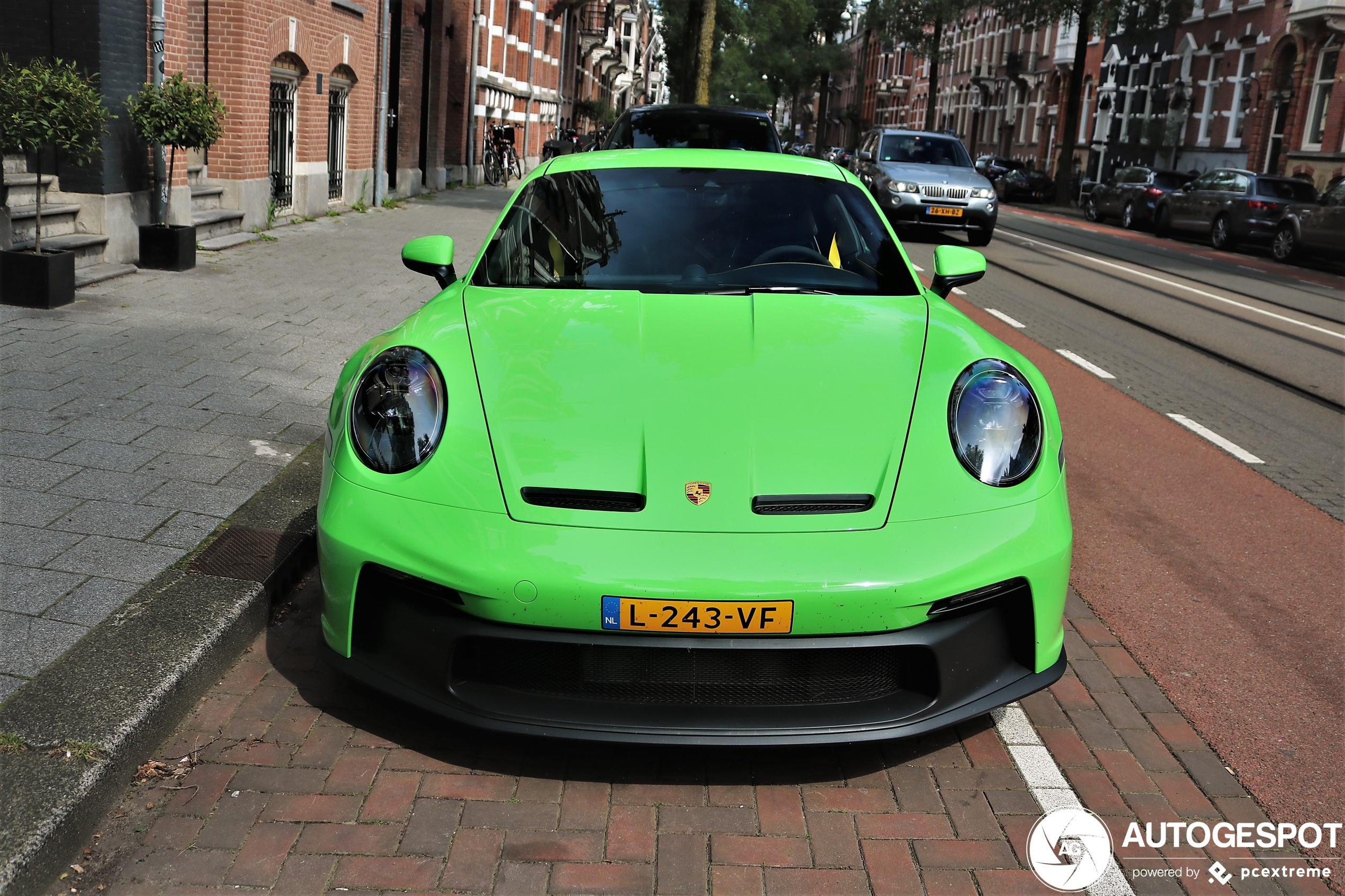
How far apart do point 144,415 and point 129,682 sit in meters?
2.90

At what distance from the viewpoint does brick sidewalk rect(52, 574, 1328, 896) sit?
2.51 meters

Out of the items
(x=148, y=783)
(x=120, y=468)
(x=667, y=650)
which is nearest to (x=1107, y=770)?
(x=667, y=650)

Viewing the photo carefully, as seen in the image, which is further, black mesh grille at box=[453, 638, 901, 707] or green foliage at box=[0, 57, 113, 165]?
green foliage at box=[0, 57, 113, 165]

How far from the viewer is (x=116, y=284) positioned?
933 centimetres

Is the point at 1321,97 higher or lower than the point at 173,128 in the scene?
higher

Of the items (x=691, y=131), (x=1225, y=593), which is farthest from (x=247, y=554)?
(x=691, y=131)

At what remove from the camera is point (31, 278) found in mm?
7973

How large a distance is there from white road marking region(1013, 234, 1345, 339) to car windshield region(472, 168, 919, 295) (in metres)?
10.0

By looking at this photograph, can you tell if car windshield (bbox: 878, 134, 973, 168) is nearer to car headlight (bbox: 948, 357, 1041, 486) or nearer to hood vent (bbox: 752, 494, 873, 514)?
car headlight (bbox: 948, 357, 1041, 486)

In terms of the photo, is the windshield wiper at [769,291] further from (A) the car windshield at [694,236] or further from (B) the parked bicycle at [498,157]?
(B) the parked bicycle at [498,157]

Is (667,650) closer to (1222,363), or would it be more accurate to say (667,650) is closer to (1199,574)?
(1199,574)

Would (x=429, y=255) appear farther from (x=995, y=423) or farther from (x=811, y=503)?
(x=995, y=423)

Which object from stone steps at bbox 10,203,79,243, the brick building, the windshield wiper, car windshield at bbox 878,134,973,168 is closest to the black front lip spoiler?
the windshield wiper

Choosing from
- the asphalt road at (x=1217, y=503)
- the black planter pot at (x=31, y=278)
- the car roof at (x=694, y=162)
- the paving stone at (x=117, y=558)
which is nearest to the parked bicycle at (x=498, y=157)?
the asphalt road at (x=1217, y=503)
